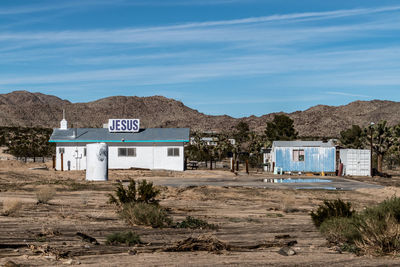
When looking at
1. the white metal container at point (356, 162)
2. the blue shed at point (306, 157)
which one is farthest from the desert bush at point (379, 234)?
the blue shed at point (306, 157)

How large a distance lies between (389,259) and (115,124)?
4473 cm

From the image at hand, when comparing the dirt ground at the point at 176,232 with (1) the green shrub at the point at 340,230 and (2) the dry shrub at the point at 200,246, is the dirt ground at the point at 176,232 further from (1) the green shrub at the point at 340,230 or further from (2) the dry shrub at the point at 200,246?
(1) the green shrub at the point at 340,230

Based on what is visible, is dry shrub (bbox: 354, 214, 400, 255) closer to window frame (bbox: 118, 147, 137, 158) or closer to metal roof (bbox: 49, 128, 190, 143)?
metal roof (bbox: 49, 128, 190, 143)

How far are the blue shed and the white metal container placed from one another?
3.68 feet

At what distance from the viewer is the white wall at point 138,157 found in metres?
51.8

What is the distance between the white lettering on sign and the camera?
54125 mm

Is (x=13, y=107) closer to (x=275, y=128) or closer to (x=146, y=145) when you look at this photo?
(x=275, y=128)

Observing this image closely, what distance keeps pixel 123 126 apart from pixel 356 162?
77.5 feet

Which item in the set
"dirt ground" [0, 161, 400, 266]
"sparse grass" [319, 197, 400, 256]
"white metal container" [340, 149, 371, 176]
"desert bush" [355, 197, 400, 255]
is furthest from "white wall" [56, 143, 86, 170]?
"desert bush" [355, 197, 400, 255]

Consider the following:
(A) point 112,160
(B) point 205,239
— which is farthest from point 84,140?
(B) point 205,239

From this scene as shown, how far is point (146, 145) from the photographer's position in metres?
52.1

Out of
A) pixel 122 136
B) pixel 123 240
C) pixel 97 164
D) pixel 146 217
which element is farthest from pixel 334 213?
pixel 122 136

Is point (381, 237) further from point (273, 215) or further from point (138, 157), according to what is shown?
point (138, 157)

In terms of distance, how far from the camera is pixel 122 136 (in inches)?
2085
